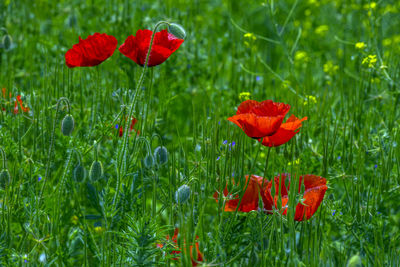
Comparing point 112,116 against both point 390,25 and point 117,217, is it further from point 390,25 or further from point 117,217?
point 390,25

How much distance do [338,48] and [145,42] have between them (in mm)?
2440

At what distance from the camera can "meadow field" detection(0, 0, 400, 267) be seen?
148 cm

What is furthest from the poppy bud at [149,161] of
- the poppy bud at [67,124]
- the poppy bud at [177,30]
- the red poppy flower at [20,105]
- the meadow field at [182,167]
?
the red poppy flower at [20,105]

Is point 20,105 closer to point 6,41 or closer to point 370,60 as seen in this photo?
point 6,41

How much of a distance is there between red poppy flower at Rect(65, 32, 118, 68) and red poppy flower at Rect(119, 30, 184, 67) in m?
0.07

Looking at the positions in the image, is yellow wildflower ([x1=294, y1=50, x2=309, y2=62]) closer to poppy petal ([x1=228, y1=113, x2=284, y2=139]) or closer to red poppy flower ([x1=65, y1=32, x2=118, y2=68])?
red poppy flower ([x1=65, y1=32, x2=118, y2=68])

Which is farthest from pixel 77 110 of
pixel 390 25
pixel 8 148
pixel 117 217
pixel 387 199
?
pixel 390 25

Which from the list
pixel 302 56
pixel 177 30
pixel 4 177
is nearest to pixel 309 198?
pixel 177 30

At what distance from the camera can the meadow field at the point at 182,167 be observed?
1478mm

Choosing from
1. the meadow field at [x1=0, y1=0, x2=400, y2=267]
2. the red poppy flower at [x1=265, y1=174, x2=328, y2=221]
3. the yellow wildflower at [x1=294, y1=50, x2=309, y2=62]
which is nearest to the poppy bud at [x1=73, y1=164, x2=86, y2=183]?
the meadow field at [x1=0, y1=0, x2=400, y2=267]

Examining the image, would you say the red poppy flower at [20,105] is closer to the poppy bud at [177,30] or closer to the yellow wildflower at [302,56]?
the poppy bud at [177,30]

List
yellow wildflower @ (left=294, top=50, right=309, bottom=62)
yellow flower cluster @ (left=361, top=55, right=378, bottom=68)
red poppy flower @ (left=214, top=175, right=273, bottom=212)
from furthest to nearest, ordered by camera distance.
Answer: yellow wildflower @ (left=294, top=50, right=309, bottom=62) < yellow flower cluster @ (left=361, top=55, right=378, bottom=68) < red poppy flower @ (left=214, top=175, right=273, bottom=212)

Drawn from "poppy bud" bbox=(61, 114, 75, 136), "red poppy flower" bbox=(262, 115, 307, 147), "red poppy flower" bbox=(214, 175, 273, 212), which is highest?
"red poppy flower" bbox=(262, 115, 307, 147)

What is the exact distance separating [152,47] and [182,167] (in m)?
0.55
